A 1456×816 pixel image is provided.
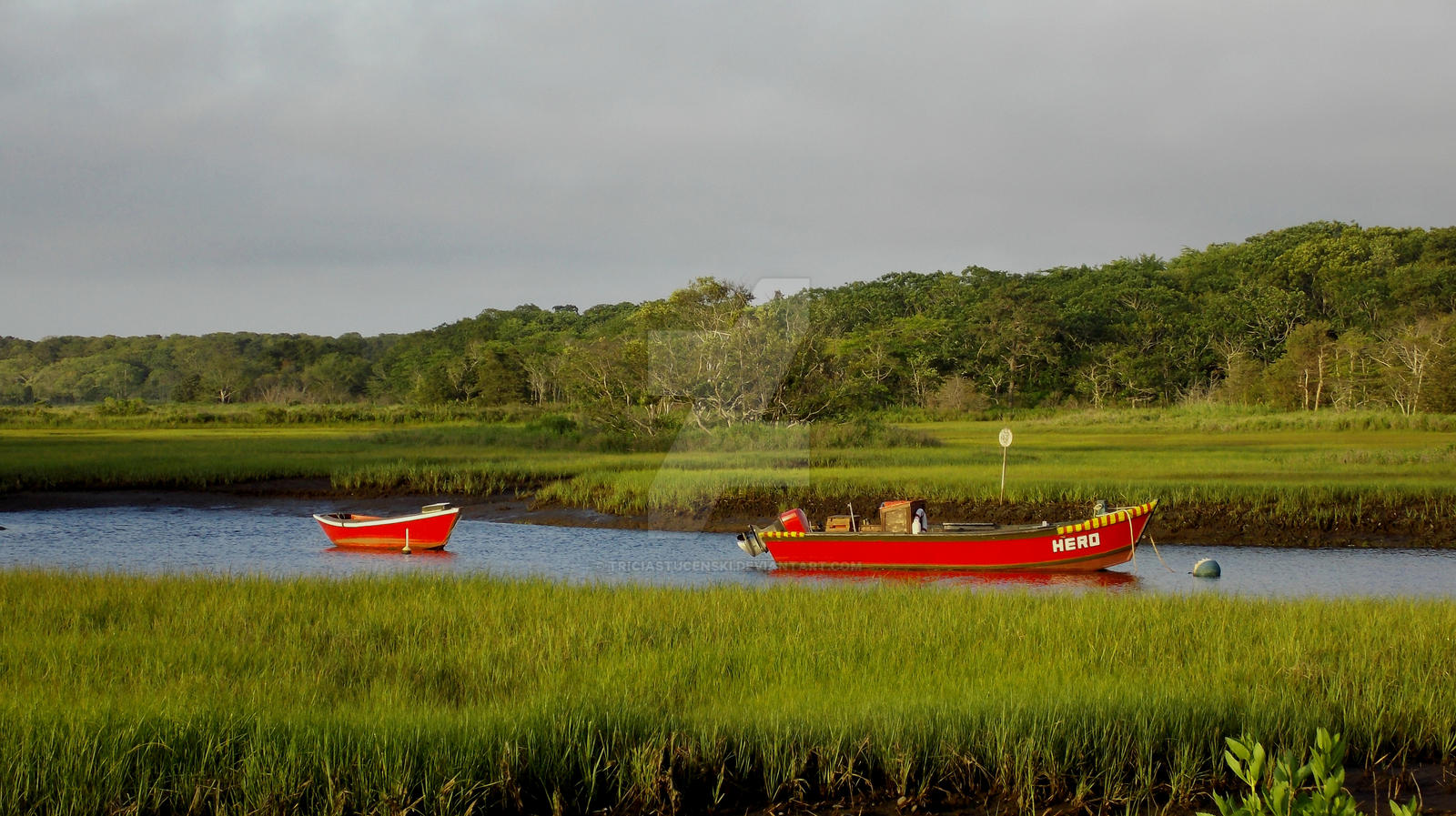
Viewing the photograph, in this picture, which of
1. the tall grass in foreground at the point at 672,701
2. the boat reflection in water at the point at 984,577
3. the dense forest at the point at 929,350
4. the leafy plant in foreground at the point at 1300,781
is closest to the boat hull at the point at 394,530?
the boat reflection in water at the point at 984,577

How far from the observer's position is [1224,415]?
59875 mm

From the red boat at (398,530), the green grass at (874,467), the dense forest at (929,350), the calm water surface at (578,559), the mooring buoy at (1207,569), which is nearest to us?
the calm water surface at (578,559)

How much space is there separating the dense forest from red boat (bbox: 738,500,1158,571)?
77.1 ft

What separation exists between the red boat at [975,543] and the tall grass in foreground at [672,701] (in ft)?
21.4

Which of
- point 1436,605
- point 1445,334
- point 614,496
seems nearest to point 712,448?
point 614,496

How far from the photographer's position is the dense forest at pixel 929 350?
4694cm

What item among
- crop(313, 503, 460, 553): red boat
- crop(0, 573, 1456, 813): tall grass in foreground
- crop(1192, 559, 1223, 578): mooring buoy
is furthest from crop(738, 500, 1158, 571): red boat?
crop(313, 503, 460, 553): red boat

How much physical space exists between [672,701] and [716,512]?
1990 cm

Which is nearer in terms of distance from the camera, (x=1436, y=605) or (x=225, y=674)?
(x=225, y=674)

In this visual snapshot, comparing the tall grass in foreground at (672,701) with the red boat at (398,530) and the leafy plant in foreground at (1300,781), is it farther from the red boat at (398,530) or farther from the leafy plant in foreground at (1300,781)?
the red boat at (398,530)

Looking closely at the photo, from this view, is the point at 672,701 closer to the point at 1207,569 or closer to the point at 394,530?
the point at 1207,569

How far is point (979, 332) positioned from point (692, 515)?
57705 mm

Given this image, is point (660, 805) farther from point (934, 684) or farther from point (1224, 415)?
point (1224, 415)

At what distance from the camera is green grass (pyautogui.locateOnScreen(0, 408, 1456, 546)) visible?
2544 centimetres
